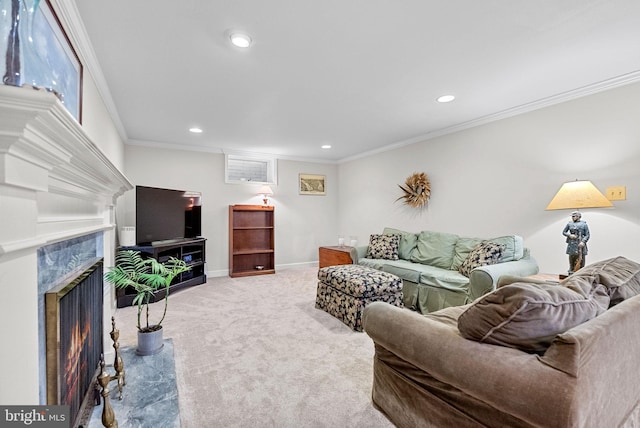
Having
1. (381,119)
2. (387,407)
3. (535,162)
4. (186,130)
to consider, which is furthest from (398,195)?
(387,407)

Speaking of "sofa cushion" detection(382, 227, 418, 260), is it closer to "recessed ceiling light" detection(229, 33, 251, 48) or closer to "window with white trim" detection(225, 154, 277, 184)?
"window with white trim" detection(225, 154, 277, 184)

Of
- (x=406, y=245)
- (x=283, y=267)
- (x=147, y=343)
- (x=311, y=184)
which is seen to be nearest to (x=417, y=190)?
(x=406, y=245)

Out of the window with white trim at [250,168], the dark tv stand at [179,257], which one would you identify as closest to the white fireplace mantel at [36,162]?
the dark tv stand at [179,257]

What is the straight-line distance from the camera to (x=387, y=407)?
1.61m

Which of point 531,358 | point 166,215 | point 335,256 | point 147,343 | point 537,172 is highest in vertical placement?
point 537,172

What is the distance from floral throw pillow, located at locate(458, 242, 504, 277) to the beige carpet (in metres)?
1.40

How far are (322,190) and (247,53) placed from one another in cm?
432

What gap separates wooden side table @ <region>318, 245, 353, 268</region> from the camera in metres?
4.75

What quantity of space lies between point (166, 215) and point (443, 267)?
12.8 ft

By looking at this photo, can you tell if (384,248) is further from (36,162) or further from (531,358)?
(36,162)

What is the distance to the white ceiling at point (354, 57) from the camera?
174 centimetres

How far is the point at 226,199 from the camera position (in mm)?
5395

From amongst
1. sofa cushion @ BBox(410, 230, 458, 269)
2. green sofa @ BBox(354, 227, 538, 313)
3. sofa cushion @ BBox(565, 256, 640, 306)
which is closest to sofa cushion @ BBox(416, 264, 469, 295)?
green sofa @ BBox(354, 227, 538, 313)

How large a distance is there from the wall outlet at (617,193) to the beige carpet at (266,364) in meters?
2.61
